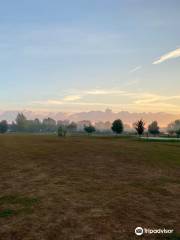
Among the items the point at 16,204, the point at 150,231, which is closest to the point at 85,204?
the point at 16,204

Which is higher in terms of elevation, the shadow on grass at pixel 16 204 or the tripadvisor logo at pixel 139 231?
the shadow on grass at pixel 16 204

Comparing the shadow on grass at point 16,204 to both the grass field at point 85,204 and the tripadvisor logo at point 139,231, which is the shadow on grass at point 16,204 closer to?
the grass field at point 85,204

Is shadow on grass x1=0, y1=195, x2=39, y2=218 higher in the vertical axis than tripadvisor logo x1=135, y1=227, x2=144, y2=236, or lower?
higher

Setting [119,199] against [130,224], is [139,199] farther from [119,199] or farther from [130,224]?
[130,224]

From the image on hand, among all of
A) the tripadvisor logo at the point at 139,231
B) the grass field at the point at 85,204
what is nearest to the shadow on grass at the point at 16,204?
the grass field at the point at 85,204

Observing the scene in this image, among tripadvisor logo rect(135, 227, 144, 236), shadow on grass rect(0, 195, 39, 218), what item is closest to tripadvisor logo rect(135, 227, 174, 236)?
tripadvisor logo rect(135, 227, 144, 236)

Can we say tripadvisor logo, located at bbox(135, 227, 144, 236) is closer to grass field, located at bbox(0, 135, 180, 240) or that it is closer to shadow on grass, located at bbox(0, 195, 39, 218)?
grass field, located at bbox(0, 135, 180, 240)

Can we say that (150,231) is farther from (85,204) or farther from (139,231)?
(85,204)

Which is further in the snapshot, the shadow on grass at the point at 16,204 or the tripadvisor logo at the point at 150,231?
the shadow on grass at the point at 16,204

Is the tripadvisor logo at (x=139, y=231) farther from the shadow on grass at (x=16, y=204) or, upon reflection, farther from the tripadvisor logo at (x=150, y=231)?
the shadow on grass at (x=16, y=204)

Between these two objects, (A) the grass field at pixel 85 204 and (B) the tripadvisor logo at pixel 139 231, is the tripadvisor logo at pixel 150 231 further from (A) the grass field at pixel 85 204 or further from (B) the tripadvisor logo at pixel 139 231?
(A) the grass field at pixel 85 204

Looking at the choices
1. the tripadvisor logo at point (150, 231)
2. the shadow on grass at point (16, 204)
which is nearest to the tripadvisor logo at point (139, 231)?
the tripadvisor logo at point (150, 231)

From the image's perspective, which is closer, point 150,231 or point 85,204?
point 150,231

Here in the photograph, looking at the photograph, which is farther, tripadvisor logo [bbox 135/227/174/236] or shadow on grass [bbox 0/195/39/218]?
shadow on grass [bbox 0/195/39/218]
